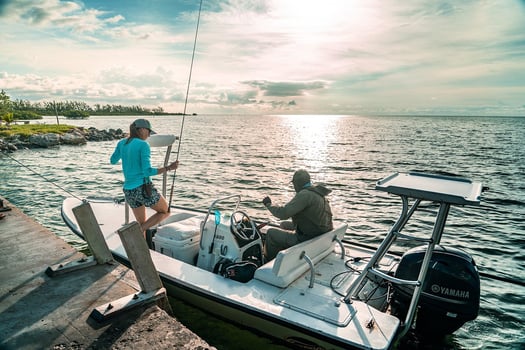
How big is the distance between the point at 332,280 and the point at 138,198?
10.0 ft

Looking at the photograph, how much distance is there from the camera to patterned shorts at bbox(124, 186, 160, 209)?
514 centimetres

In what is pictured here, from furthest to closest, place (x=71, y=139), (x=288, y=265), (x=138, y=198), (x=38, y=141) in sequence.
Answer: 1. (x=71, y=139)
2. (x=38, y=141)
3. (x=138, y=198)
4. (x=288, y=265)

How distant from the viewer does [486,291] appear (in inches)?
252

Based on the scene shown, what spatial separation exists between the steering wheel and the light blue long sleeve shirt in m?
1.38

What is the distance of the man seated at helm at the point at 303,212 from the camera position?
4.54 meters

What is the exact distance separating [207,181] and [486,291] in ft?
43.7

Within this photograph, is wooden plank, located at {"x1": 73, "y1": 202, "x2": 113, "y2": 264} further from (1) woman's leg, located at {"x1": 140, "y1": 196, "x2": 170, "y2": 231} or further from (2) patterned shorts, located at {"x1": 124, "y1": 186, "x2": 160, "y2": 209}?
(1) woman's leg, located at {"x1": 140, "y1": 196, "x2": 170, "y2": 231}

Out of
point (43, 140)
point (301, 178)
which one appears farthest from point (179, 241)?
point (43, 140)

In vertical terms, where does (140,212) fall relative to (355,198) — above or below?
above

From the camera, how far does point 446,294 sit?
11.9ft

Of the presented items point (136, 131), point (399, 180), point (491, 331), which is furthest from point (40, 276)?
point (491, 331)

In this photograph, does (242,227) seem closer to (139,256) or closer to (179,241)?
(179,241)

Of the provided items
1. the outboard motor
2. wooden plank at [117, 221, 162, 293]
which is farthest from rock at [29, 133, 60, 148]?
the outboard motor

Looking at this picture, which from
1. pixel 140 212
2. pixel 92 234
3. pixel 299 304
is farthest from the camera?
pixel 140 212
